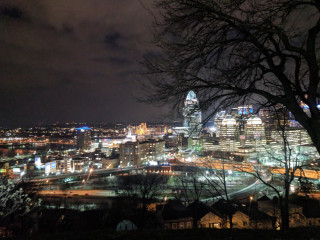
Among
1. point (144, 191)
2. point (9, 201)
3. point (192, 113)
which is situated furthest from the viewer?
point (144, 191)

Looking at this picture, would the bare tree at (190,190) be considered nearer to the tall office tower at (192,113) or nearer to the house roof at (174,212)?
the house roof at (174,212)

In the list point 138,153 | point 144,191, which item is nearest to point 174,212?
point 144,191

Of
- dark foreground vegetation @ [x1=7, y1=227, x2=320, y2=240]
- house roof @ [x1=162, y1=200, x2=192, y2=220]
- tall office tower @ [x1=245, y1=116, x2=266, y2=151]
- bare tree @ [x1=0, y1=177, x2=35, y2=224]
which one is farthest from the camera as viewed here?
house roof @ [x1=162, y1=200, x2=192, y2=220]

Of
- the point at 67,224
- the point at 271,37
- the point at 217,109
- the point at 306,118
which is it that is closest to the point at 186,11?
the point at 271,37

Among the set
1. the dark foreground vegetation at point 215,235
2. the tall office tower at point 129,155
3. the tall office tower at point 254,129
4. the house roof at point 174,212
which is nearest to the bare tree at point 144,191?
the house roof at point 174,212

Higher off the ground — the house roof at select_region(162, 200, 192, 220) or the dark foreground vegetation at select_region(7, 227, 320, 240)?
the dark foreground vegetation at select_region(7, 227, 320, 240)

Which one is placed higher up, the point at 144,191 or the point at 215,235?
the point at 215,235

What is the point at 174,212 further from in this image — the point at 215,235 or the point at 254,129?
the point at 215,235

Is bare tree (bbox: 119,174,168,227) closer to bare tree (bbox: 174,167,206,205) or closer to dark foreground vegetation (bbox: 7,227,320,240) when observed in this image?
bare tree (bbox: 174,167,206,205)

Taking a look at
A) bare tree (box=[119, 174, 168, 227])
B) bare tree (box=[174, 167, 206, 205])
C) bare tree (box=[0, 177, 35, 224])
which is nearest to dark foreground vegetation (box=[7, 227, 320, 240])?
bare tree (box=[174, 167, 206, 205])
